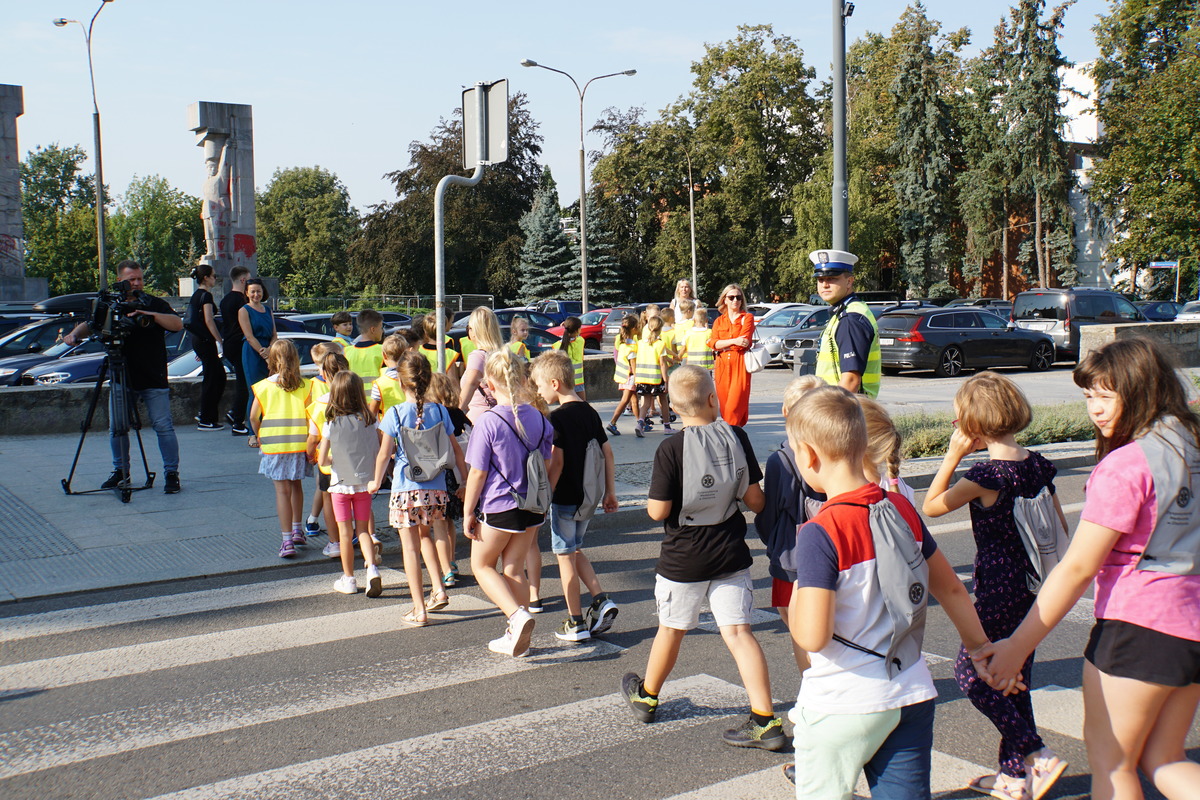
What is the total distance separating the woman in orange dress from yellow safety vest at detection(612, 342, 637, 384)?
3.48m

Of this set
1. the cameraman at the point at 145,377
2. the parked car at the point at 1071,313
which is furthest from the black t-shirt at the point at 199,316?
the parked car at the point at 1071,313

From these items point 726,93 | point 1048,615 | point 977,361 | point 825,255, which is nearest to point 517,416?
point 825,255

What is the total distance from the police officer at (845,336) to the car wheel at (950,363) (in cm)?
1758

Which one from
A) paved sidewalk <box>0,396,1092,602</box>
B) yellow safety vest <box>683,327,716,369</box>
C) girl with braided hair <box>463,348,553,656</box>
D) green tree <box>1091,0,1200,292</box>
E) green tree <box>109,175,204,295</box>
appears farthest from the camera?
Answer: green tree <box>109,175,204,295</box>

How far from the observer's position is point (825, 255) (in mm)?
6812

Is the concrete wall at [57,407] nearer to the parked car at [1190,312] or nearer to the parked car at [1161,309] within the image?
the parked car at [1161,309]

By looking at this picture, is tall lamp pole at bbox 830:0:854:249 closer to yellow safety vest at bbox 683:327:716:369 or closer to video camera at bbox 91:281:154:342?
yellow safety vest at bbox 683:327:716:369

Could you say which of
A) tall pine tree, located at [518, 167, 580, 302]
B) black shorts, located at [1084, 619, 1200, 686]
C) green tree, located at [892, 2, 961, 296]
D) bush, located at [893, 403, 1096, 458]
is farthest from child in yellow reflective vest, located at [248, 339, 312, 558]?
green tree, located at [892, 2, 961, 296]

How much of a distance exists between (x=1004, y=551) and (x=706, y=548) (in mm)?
1121

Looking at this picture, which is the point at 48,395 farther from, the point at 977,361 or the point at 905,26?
the point at 905,26

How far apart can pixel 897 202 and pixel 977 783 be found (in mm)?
56722

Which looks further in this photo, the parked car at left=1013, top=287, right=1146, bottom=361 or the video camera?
the parked car at left=1013, top=287, right=1146, bottom=361

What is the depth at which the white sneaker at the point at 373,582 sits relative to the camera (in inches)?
256

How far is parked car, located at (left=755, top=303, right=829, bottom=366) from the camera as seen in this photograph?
25797mm
